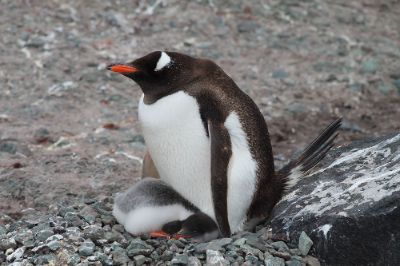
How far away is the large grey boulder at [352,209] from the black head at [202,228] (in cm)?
28

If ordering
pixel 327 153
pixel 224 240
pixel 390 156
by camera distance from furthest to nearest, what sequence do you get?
pixel 327 153, pixel 390 156, pixel 224 240

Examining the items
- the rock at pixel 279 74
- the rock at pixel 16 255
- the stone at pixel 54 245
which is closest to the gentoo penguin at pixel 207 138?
the stone at pixel 54 245

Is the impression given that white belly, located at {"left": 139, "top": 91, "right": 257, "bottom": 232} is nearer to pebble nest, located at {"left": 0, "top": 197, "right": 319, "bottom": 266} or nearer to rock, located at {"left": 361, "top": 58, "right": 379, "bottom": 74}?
pebble nest, located at {"left": 0, "top": 197, "right": 319, "bottom": 266}

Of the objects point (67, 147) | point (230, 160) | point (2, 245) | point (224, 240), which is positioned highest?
point (230, 160)

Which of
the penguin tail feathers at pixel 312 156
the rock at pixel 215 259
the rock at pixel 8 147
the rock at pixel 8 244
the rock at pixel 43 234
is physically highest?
the penguin tail feathers at pixel 312 156

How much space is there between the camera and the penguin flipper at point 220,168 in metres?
3.53

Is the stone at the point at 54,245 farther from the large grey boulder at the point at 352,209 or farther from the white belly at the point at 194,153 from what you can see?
the large grey boulder at the point at 352,209

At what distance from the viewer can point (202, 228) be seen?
3.66 metres

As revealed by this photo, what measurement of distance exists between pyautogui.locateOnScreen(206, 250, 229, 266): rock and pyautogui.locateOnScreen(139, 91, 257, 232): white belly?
32 centimetres

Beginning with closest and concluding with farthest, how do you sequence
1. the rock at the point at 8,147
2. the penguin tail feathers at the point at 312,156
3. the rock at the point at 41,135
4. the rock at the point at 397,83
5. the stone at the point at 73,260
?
the stone at the point at 73,260 < the penguin tail feathers at the point at 312,156 < the rock at the point at 8,147 < the rock at the point at 41,135 < the rock at the point at 397,83

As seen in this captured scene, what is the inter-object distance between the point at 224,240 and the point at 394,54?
14.1ft

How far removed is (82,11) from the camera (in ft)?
24.5

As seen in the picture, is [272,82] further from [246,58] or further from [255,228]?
[255,228]

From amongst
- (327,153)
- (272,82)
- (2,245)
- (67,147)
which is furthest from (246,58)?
(2,245)
